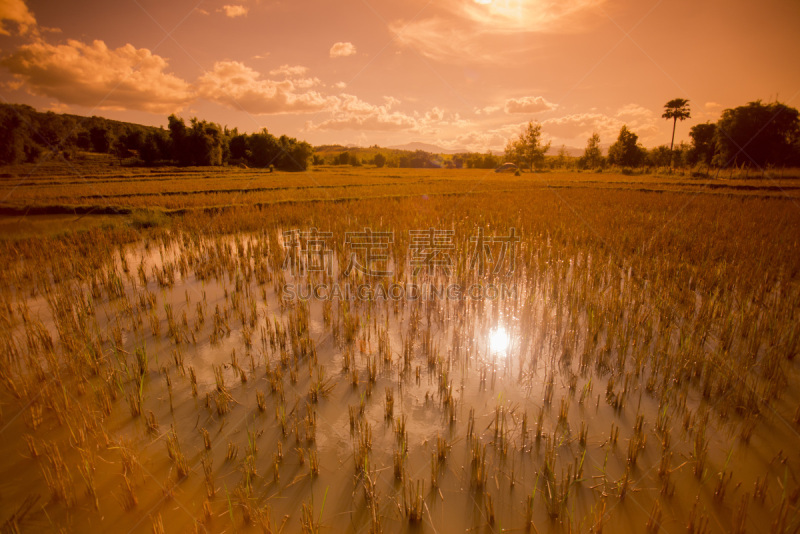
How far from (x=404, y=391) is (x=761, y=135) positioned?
1154 inches

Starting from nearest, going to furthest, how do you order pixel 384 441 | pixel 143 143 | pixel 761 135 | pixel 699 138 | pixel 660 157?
pixel 384 441 → pixel 761 135 → pixel 143 143 → pixel 699 138 → pixel 660 157

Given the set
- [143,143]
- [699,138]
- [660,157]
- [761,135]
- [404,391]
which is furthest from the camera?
[660,157]

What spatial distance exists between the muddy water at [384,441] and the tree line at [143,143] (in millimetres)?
19894

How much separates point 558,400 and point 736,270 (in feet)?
13.3

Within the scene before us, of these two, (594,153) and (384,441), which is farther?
(594,153)

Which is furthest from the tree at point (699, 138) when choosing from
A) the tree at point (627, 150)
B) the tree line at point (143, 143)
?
the tree line at point (143, 143)

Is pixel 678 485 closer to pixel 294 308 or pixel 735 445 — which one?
pixel 735 445

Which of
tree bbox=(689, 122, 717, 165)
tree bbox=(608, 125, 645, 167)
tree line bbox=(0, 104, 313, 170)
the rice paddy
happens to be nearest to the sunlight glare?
the rice paddy

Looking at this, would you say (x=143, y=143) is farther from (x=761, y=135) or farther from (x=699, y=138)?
(x=699, y=138)

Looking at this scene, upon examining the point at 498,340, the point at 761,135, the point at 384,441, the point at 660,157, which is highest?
the point at 660,157

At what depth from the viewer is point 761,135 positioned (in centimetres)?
1981

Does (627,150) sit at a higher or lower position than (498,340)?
higher

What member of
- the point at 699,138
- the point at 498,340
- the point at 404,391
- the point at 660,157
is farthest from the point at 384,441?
the point at 660,157

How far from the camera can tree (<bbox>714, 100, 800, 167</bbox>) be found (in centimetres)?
1958
